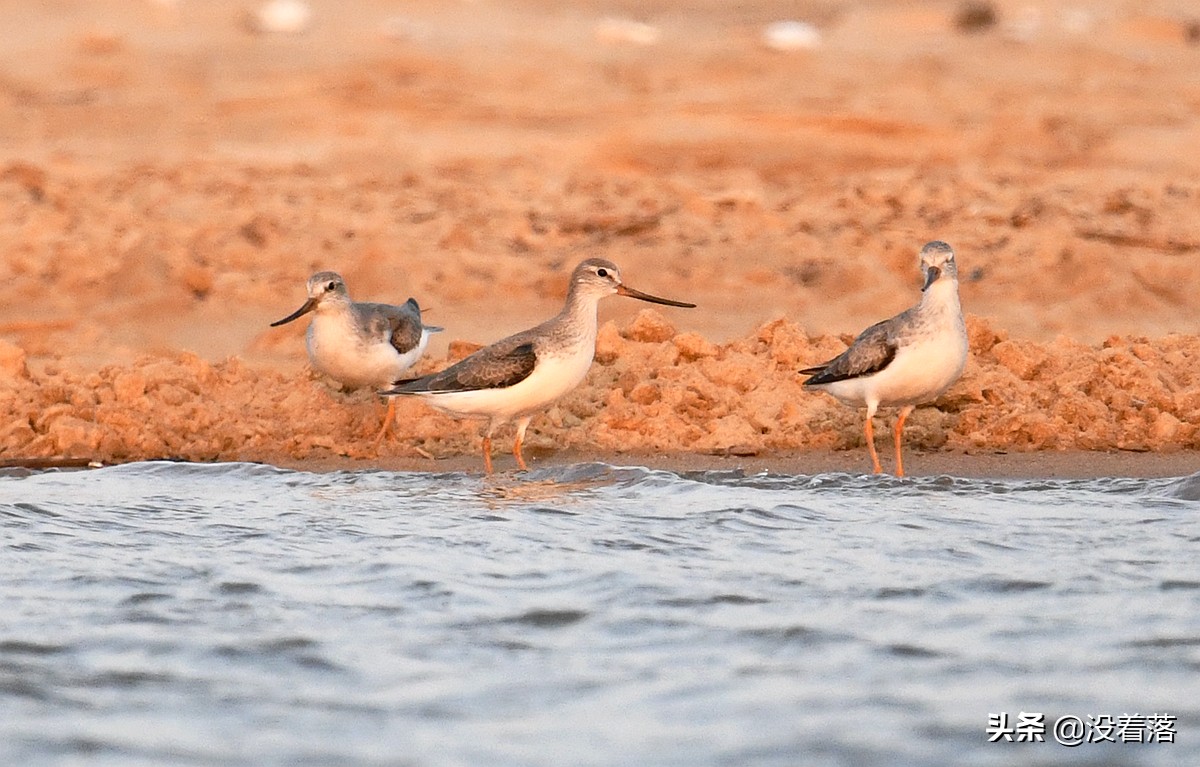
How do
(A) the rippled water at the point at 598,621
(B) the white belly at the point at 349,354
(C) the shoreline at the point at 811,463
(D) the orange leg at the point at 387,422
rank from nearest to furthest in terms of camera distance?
(A) the rippled water at the point at 598,621, (C) the shoreline at the point at 811,463, (D) the orange leg at the point at 387,422, (B) the white belly at the point at 349,354

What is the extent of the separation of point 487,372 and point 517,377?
0.17 m

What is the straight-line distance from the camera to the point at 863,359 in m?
9.35

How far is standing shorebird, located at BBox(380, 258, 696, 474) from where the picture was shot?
9.48 m

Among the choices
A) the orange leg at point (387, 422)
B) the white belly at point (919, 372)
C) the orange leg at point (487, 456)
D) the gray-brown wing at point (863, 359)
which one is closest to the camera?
the white belly at point (919, 372)

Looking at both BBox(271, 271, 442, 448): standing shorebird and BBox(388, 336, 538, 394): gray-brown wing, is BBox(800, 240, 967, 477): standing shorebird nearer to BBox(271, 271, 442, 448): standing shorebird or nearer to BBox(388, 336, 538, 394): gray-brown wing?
BBox(388, 336, 538, 394): gray-brown wing

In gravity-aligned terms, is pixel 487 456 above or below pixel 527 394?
below

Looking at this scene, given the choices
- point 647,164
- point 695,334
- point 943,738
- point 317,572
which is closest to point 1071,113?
point 647,164

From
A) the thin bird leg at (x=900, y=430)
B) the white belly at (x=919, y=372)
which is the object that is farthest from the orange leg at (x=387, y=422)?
the thin bird leg at (x=900, y=430)

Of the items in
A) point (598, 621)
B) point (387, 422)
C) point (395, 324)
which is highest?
point (395, 324)

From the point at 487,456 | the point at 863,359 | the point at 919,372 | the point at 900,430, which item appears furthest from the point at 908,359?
the point at 487,456

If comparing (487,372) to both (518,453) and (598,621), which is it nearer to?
(518,453)

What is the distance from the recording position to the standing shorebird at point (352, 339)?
1056cm

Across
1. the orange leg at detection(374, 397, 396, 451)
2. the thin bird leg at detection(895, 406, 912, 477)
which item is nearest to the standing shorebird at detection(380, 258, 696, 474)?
the orange leg at detection(374, 397, 396, 451)

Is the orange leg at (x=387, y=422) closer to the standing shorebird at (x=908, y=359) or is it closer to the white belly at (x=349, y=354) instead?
the white belly at (x=349, y=354)
